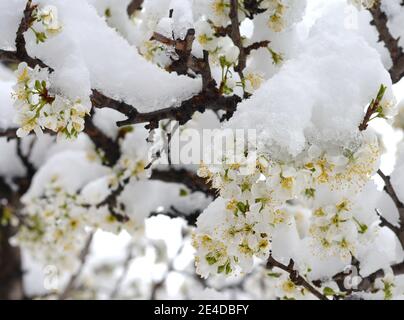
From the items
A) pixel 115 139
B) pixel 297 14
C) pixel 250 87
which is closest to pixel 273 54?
pixel 297 14

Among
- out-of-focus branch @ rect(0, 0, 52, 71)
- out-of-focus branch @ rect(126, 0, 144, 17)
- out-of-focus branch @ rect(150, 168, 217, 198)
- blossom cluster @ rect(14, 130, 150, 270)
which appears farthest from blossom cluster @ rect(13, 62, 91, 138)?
out-of-focus branch @ rect(126, 0, 144, 17)

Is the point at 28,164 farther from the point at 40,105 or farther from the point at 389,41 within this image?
the point at 389,41

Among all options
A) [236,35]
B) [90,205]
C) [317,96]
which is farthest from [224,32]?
[90,205]

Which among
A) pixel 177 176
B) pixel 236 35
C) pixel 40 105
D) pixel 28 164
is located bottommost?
pixel 28 164

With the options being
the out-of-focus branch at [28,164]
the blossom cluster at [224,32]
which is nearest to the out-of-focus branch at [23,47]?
the blossom cluster at [224,32]

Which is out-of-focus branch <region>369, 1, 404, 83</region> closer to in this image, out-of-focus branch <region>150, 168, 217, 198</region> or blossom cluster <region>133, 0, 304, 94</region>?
blossom cluster <region>133, 0, 304, 94</region>

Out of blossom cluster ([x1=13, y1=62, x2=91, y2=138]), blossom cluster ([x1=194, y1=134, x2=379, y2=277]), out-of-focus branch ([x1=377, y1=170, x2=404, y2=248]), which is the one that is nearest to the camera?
blossom cluster ([x1=194, y1=134, x2=379, y2=277])
